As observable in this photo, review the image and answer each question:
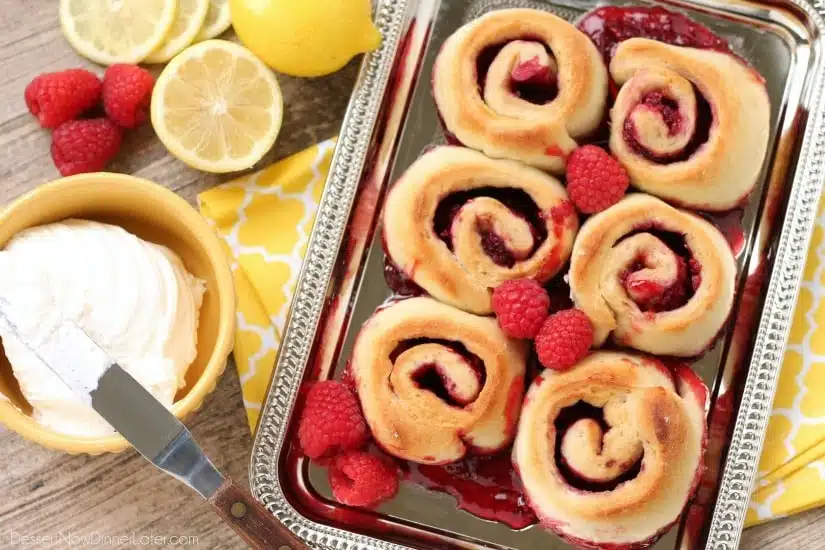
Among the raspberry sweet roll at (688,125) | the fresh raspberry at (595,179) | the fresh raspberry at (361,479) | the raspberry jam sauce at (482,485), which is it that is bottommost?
the fresh raspberry at (361,479)

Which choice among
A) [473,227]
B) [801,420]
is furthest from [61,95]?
[801,420]

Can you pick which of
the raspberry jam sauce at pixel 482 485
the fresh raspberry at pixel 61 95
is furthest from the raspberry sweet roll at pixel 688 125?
the fresh raspberry at pixel 61 95

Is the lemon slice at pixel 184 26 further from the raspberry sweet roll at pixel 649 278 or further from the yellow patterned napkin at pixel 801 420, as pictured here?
the yellow patterned napkin at pixel 801 420

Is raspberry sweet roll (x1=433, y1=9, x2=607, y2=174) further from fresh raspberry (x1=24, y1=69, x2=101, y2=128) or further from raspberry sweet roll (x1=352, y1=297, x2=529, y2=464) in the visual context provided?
fresh raspberry (x1=24, y1=69, x2=101, y2=128)

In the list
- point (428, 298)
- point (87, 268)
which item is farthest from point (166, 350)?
point (428, 298)

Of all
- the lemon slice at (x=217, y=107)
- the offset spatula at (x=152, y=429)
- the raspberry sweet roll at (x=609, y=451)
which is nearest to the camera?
the offset spatula at (x=152, y=429)

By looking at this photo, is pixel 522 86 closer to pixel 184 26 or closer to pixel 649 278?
pixel 649 278

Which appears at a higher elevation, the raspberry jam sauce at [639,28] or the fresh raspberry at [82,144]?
the raspberry jam sauce at [639,28]

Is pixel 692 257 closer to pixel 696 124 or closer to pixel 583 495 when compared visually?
pixel 696 124
